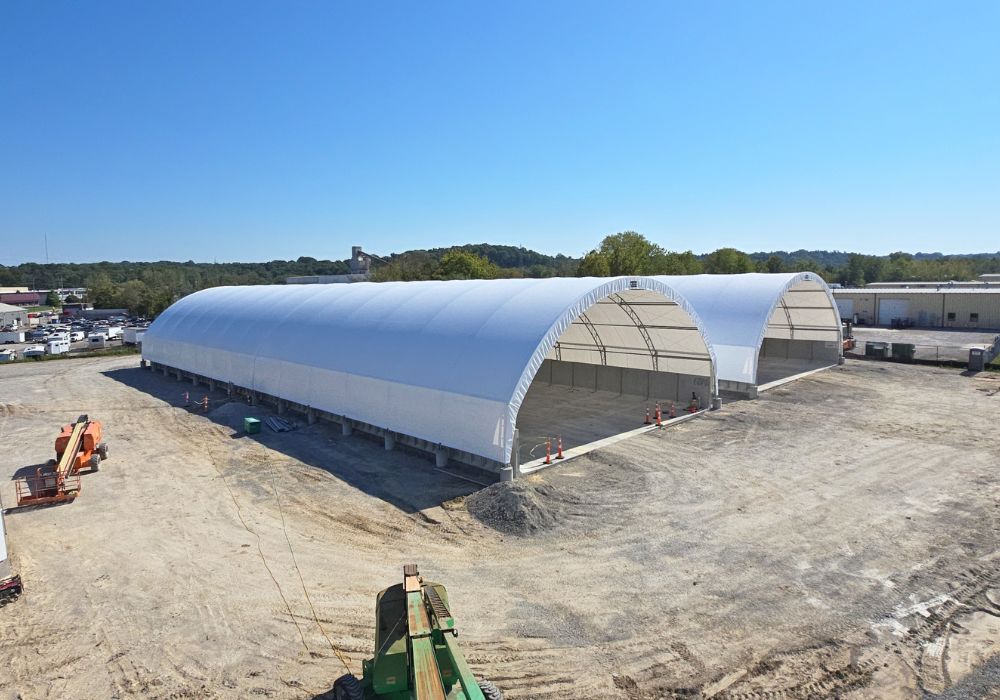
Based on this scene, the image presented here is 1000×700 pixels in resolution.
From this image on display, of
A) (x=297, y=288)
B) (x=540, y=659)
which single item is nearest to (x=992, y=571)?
(x=540, y=659)

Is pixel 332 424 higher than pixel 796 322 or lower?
lower

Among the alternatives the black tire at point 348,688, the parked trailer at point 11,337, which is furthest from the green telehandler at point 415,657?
the parked trailer at point 11,337

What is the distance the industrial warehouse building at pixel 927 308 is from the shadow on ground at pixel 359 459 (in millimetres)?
48646

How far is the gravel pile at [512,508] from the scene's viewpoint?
1298cm

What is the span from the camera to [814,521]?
1288cm

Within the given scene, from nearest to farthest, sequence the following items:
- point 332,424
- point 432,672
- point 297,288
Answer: point 432,672
point 332,424
point 297,288

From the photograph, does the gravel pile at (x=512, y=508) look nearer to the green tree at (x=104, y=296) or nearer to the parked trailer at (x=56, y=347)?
the parked trailer at (x=56, y=347)

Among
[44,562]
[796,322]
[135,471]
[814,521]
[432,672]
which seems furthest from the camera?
[796,322]

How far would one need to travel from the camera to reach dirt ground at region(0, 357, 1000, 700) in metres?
8.28

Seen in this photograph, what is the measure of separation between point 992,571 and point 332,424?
18.7 metres

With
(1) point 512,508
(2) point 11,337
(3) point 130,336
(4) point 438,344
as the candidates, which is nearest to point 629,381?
(4) point 438,344

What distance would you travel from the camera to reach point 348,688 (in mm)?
7402

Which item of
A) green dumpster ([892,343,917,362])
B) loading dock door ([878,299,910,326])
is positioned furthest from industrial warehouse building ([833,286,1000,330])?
green dumpster ([892,343,917,362])

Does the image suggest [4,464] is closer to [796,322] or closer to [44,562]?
[44,562]
